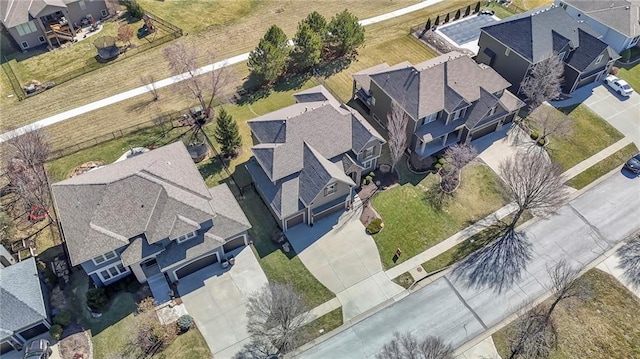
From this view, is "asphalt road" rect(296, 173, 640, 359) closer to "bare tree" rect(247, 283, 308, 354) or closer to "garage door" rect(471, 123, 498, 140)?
"bare tree" rect(247, 283, 308, 354)

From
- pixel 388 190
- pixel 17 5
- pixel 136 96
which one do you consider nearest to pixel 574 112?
pixel 388 190

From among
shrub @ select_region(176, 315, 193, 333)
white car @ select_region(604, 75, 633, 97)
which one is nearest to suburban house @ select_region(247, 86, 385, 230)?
shrub @ select_region(176, 315, 193, 333)

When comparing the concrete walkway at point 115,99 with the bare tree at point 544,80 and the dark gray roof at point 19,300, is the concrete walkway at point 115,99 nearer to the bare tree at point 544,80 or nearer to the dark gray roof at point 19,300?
the dark gray roof at point 19,300

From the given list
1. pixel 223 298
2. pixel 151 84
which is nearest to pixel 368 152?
pixel 223 298

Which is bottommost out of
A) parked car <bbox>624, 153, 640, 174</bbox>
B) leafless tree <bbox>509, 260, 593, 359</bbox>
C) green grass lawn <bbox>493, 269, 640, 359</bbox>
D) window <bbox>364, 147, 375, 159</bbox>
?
green grass lawn <bbox>493, 269, 640, 359</bbox>

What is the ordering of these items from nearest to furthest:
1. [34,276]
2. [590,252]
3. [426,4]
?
[34,276] → [590,252] → [426,4]

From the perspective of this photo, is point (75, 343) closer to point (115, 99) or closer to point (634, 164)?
point (115, 99)

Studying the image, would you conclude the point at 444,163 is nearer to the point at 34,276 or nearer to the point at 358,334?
the point at 358,334
